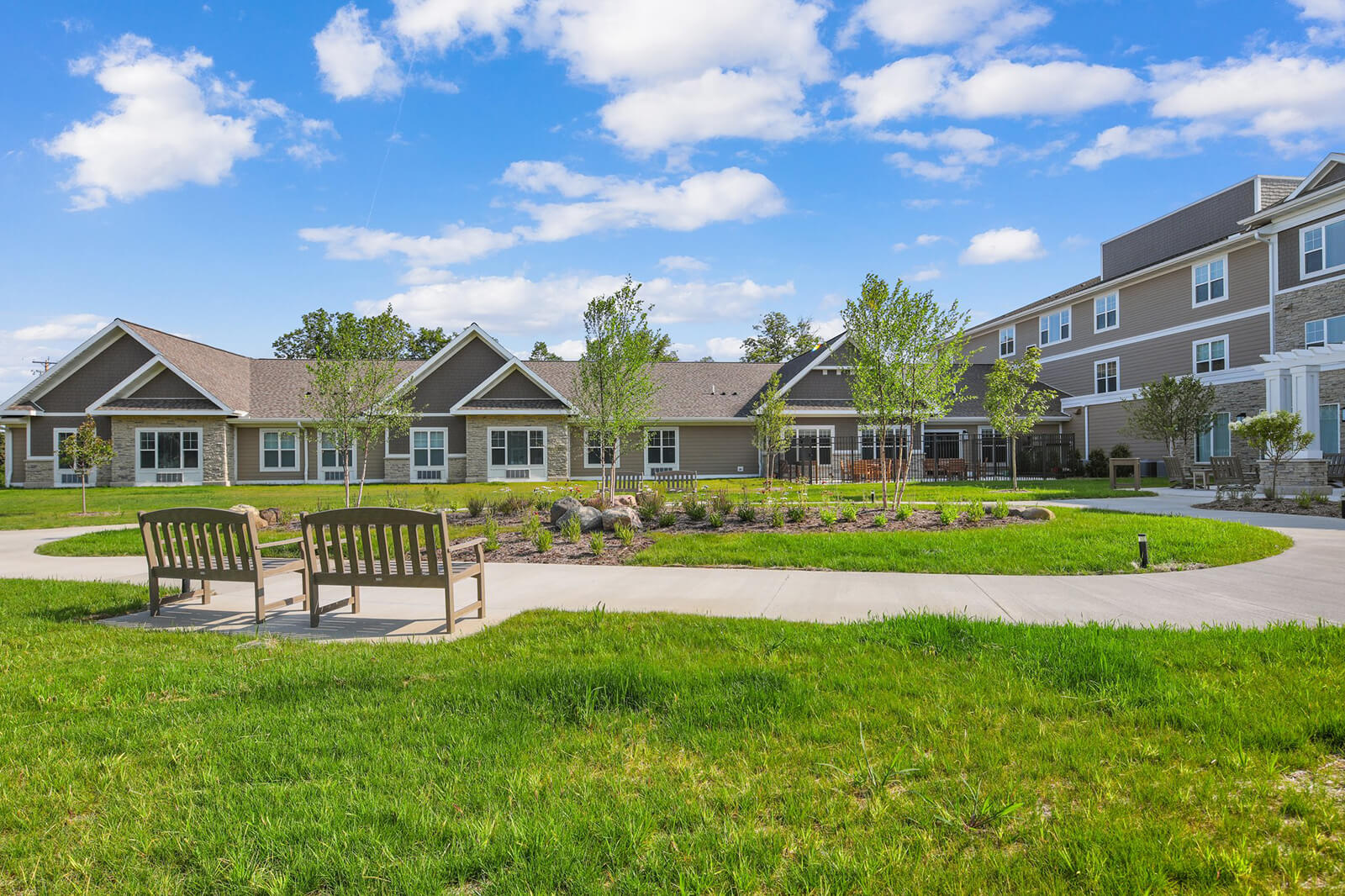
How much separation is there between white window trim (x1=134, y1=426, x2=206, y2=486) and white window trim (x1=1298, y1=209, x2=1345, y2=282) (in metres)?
43.0

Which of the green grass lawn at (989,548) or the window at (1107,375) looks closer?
the green grass lawn at (989,548)

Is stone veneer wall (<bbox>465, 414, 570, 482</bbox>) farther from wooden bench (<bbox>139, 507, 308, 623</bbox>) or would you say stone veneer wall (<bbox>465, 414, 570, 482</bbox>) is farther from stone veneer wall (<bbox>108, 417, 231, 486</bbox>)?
wooden bench (<bbox>139, 507, 308, 623</bbox>)

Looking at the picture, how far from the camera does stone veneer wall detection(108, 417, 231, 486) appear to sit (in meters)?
29.5

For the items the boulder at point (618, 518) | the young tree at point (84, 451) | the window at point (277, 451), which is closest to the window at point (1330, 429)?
the boulder at point (618, 518)

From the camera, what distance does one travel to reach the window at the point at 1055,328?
125 feet

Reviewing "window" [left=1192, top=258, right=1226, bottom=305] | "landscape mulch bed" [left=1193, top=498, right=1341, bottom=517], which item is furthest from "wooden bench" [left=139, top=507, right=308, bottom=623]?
"window" [left=1192, top=258, right=1226, bottom=305]

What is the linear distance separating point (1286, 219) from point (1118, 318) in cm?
897

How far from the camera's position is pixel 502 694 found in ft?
14.3

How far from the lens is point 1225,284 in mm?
28469

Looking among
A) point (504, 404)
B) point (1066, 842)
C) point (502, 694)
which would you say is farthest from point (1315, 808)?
point (504, 404)

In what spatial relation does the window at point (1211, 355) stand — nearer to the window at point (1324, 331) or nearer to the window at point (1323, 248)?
the window at point (1324, 331)

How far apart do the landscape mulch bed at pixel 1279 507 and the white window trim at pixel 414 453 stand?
2675 centimetres

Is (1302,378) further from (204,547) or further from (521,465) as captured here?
(204,547)

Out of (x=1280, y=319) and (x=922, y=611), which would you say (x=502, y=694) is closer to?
(x=922, y=611)
